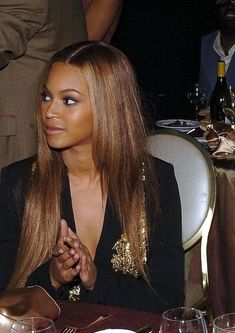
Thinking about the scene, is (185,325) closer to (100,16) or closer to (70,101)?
(70,101)

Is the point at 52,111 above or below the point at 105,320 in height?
above

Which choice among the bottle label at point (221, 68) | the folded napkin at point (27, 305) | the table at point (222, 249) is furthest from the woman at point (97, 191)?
the bottle label at point (221, 68)

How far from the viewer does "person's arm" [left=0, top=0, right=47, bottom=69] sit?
329 cm

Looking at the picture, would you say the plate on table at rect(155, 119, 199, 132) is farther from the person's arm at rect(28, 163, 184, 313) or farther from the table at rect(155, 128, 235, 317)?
the person's arm at rect(28, 163, 184, 313)

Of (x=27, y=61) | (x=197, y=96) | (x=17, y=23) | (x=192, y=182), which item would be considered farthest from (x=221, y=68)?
(x=192, y=182)

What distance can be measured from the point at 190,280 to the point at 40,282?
0.95 m

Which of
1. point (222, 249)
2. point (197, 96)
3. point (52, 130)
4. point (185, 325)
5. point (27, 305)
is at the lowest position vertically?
point (222, 249)

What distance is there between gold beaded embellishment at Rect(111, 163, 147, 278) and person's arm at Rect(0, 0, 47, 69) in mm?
1203

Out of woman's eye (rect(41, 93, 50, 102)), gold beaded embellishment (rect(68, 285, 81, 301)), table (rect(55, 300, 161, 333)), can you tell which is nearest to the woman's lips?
woman's eye (rect(41, 93, 50, 102))

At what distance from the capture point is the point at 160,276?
93.7 inches

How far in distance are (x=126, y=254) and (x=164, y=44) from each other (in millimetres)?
6413

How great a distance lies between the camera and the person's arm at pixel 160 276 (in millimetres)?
2238

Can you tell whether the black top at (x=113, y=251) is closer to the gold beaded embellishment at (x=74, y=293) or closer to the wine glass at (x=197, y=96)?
the gold beaded embellishment at (x=74, y=293)

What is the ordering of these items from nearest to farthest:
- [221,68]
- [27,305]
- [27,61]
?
[27,305], [27,61], [221,68]
